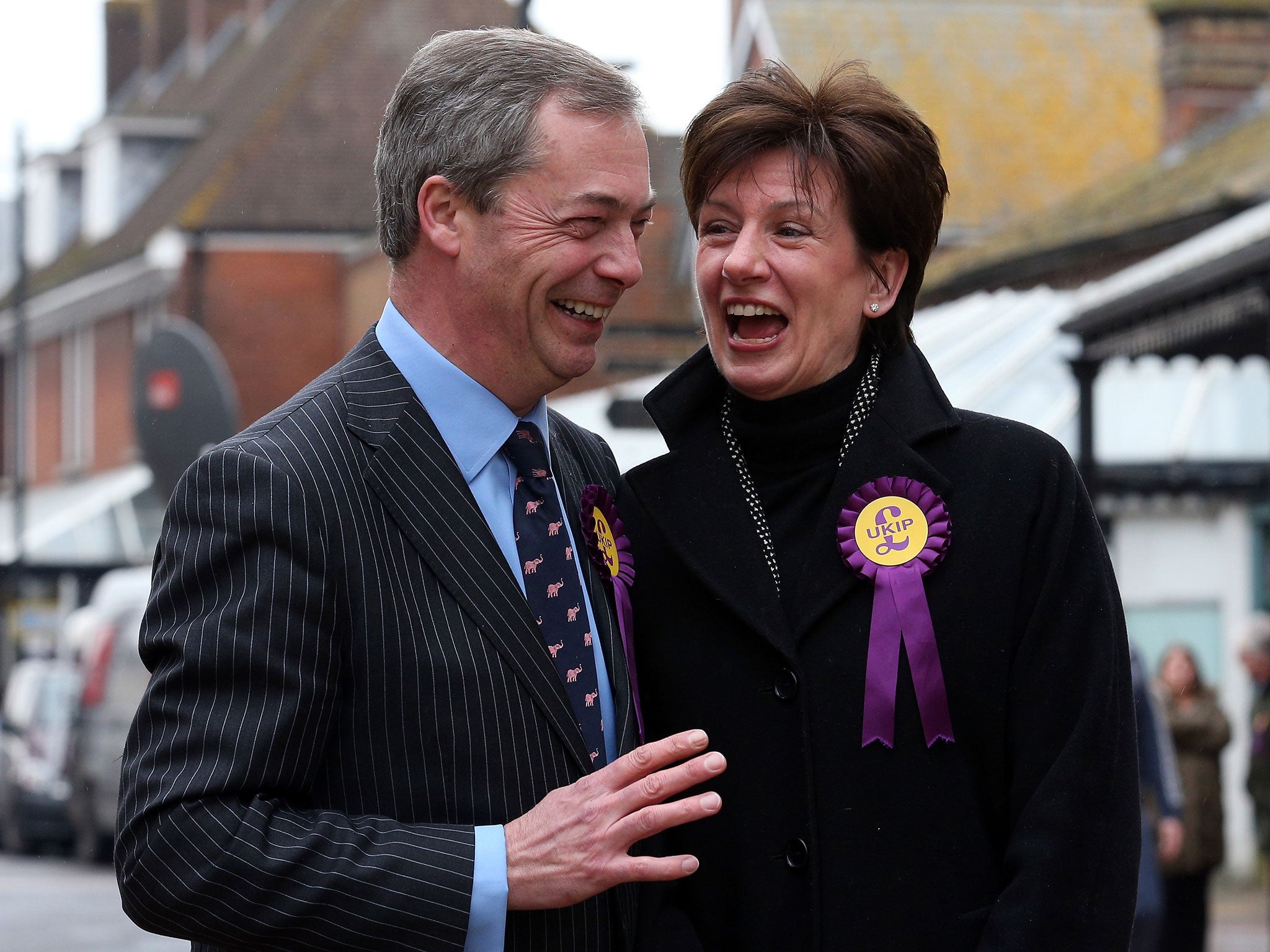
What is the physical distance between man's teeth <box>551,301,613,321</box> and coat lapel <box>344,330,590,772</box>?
27 centimetres

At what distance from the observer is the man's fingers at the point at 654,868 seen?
2.66 metres

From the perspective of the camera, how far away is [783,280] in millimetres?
3131

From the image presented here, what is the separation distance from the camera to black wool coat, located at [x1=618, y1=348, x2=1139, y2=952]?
290 cm

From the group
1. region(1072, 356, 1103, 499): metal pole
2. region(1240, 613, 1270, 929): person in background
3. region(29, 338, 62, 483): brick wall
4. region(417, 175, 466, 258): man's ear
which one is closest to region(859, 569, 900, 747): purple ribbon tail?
region(417, 175, 466, 258): man's ear

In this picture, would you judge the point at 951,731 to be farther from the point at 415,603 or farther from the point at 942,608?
the point at 415,603

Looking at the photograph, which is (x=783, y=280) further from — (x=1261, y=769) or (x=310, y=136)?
(x=310, y=136)

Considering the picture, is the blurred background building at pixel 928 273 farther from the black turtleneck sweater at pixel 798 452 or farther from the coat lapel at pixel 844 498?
the coat lapel at pixel 844 498

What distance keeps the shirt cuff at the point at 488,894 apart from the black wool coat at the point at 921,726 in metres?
0.42

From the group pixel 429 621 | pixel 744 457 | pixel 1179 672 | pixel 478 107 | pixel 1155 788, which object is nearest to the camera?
pixel 429 621

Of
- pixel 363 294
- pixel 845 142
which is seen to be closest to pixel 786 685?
pixel 845 142

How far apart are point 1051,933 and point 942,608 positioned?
0.48m

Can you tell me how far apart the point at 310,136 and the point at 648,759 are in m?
30.1

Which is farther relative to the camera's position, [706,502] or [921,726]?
[706,502]

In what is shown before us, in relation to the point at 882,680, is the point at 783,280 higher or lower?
higher
